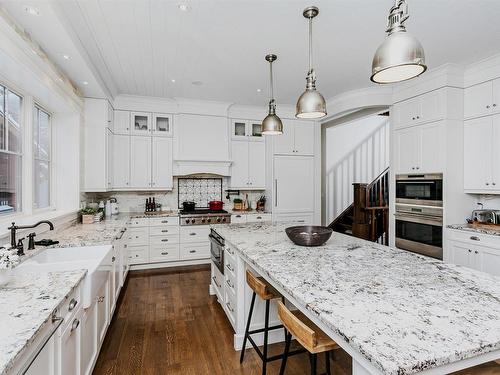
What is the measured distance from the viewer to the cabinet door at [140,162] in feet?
15.4

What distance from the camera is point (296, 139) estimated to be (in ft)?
17.1

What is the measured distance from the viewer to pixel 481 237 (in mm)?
3033

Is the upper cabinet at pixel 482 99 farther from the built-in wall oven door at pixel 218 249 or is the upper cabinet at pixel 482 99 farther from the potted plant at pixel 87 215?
the potted plant at pixel 87 215

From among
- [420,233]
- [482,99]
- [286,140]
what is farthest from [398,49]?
[286,140]

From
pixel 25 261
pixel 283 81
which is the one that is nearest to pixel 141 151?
pixel 283 81

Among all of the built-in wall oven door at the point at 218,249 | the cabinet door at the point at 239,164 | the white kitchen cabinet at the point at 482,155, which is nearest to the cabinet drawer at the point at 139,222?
the cabinet door at the point at 239,164

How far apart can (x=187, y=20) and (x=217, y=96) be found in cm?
214

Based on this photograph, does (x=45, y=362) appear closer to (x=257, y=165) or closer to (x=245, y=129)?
(x=257, y=165)

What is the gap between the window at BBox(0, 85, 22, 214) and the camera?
100 inches

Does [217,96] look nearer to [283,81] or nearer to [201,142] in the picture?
[201,142]

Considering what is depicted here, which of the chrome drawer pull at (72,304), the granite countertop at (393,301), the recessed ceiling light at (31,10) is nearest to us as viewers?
the granite countertop at (393,301)

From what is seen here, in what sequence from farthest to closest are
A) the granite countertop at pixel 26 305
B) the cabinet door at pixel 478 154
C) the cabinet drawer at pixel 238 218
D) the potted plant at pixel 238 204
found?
the potted plant at pixel 238 204 < the cabinet drawer at pixel 238 218 < the cabinet door at pixel 478 154 < the granite countertop at pixel 26 305

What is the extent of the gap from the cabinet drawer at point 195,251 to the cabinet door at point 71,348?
2988 mm

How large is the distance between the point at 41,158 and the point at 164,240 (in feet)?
6.64
